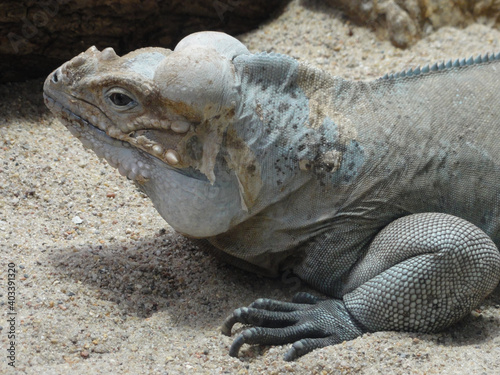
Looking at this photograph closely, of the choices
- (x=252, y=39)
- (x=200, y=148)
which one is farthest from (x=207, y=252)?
(x=252, y=39)

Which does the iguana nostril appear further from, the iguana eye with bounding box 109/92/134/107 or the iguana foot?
the iguana foot

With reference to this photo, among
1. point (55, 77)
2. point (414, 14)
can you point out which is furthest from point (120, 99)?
point (414, 14)

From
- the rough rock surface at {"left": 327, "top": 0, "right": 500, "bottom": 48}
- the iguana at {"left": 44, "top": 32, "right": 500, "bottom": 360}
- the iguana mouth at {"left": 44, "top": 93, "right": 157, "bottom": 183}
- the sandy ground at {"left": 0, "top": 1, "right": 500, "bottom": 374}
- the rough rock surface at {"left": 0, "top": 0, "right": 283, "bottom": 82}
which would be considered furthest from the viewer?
the rough rock surface at {"left": 327, "top": 0, "right": 500, "bottom": 48}

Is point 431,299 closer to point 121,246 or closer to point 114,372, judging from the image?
point 114,372

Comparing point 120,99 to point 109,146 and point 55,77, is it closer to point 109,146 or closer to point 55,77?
point 109,146

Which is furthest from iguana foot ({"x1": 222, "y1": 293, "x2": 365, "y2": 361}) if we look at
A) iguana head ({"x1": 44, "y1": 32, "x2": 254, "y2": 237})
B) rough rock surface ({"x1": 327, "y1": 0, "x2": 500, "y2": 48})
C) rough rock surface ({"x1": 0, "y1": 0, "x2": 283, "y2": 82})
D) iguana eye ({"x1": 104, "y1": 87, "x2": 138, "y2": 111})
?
rough rock surface ({"x1": 327, "y1": 0, "x2": 500, "y2": 48})

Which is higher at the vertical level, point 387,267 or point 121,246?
point 387,267
